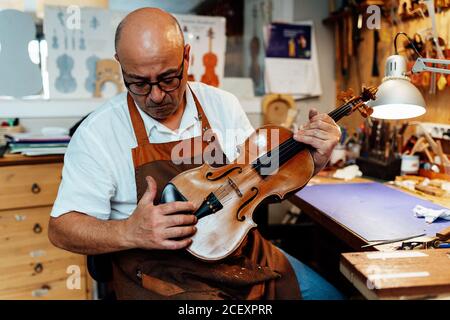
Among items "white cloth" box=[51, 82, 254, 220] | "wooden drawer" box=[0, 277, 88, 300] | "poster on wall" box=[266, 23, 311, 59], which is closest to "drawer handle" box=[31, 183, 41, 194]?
"wooden drawer" box=[0, 277, 88, 300]

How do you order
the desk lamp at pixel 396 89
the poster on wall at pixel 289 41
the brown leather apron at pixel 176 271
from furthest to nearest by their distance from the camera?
the poster on wall at pixel 289 41, the desk lamp at pixel 396 89, the brown leather apron at pixel 176 271

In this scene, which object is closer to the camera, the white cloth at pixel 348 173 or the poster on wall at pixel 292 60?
the white cloth at pixel 348 173

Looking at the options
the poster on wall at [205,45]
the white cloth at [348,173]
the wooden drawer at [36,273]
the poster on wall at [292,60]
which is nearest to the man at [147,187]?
the white cloth at [348,173]

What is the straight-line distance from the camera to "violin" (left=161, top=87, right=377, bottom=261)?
107cm

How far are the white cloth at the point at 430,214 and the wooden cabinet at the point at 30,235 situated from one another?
164 cm

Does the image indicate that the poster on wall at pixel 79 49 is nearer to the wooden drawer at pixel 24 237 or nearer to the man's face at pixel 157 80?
the wooden drawer at pixel 24 237

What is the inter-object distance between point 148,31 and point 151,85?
0.15 meters

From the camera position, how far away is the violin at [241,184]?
3.51ft

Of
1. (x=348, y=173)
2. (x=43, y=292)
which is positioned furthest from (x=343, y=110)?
(x=43, y=292)

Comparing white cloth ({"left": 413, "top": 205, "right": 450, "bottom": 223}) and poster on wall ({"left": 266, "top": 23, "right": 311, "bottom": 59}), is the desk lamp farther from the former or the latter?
poster on wall ({"left": 266, "top": 23, "right": 311, "bottom": 59})

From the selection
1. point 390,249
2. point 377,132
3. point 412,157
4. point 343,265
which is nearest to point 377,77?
point 377,132

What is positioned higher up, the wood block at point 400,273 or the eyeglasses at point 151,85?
the eyeglasses at point 151,85

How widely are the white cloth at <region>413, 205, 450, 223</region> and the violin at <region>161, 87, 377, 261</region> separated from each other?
39 cm

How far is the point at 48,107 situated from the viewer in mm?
2361
